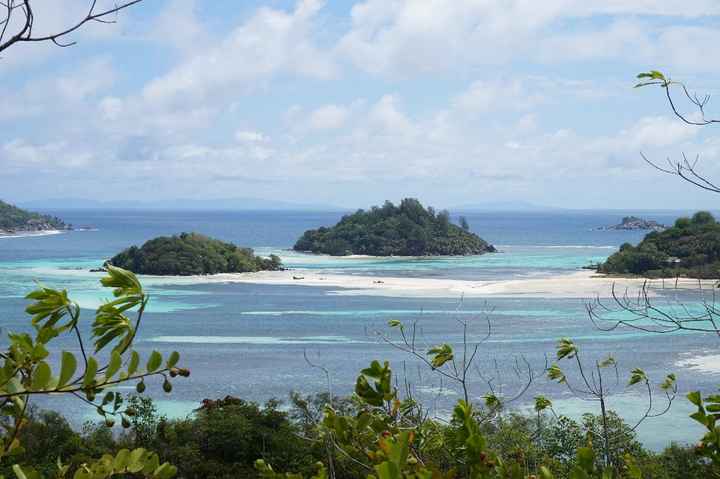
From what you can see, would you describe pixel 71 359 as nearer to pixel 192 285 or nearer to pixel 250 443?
pixel 250 443

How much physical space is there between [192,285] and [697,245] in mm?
24862

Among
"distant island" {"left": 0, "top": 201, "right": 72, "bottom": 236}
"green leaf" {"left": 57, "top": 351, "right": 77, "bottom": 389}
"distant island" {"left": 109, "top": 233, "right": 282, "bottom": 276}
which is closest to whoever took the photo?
"green leaf" {"left": 57, "top": 351, "right": 77, "bottom": 389}

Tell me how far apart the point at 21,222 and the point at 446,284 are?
→ 69.3 m

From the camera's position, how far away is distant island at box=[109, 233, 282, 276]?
144ft

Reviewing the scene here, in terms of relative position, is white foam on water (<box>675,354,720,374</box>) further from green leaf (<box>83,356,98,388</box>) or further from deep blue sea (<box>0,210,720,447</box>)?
green leaf (<box>83,356,98,388</box>)

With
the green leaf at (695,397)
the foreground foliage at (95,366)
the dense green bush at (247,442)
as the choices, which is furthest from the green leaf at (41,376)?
the dense green bush at (247,442)

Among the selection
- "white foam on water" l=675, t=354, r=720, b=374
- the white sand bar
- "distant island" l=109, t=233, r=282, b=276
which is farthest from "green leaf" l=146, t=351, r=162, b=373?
"distant island" l=109, t=233, r=282, b=276

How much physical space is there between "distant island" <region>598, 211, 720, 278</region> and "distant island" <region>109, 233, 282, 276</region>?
733 inches

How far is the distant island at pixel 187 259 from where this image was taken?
144ft

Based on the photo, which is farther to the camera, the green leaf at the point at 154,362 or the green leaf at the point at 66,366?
the green leaf at the point at 154,362

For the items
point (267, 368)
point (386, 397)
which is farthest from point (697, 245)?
point (386, 397)

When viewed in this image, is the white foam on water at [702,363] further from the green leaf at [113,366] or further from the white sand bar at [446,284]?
the green leaf at [113,366]

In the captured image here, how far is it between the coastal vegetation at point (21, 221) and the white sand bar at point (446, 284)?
179 feet

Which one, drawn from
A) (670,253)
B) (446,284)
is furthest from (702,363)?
(670,253)
